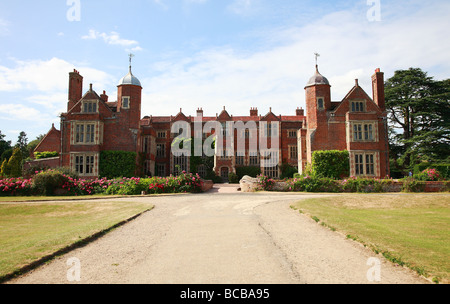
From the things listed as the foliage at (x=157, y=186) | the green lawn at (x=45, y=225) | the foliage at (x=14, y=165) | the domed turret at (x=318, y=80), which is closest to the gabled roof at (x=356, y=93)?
the domed turret at (x=318, y=80)

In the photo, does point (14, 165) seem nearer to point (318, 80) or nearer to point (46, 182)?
point (46, 182)

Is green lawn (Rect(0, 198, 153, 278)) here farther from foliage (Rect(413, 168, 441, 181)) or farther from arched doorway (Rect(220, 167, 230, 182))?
arched doorway (Rect(220, 167, 230, 182))

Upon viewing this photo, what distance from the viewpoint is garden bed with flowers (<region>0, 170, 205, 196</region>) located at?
2061cm

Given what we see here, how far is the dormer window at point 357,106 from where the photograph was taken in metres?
29.4

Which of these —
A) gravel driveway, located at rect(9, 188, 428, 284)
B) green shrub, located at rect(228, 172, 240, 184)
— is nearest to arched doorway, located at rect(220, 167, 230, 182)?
green shrub, located at rect(228, 172, 240, 184)

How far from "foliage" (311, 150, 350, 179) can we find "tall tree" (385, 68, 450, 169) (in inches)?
497

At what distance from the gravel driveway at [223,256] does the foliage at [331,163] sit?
19.4m

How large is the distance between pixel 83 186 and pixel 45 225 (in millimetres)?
11945

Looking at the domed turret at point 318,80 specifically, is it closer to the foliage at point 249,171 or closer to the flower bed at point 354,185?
the flower bed at point 354,185

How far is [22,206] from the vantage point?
14.8 meters
